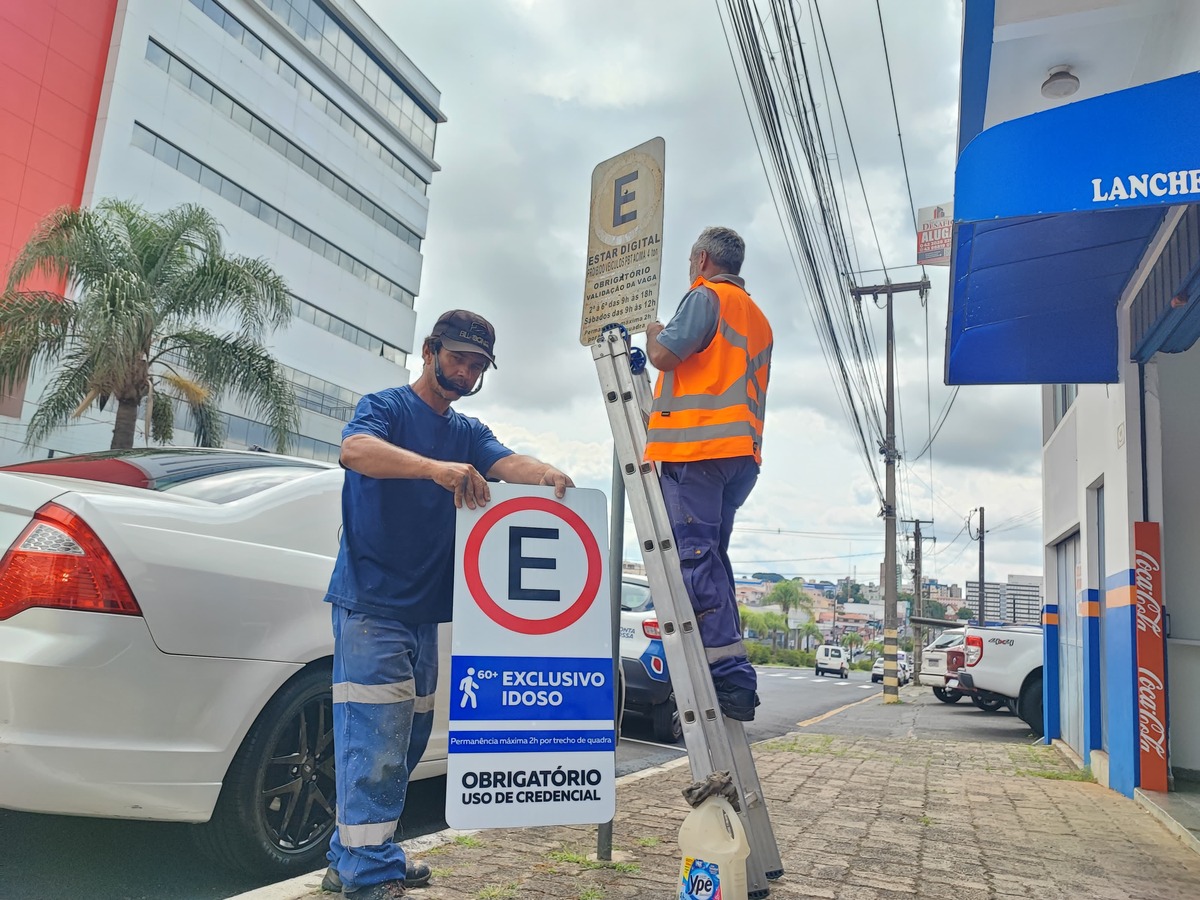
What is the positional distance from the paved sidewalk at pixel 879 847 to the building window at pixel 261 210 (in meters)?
29.9

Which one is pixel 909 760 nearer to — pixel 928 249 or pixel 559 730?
pixel 559 730

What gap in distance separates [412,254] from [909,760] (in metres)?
40.9

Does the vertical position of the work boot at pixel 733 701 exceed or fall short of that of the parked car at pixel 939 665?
it exceeds it

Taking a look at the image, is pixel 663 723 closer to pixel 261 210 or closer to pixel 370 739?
Answer: pixel 370 739

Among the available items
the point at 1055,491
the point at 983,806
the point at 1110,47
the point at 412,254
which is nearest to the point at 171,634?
the point at 983,806

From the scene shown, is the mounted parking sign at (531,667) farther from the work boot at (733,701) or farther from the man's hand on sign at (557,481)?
the work boot at (733,701)

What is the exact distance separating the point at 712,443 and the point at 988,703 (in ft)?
49.3

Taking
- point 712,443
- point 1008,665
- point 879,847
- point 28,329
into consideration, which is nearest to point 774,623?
point 1008,665

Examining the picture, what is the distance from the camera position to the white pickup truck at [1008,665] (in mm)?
12453

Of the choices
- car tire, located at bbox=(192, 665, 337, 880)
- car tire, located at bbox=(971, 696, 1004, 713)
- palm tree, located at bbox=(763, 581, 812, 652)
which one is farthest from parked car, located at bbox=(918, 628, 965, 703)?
palm tree, located at bbox=(763, 581, 812, 652)

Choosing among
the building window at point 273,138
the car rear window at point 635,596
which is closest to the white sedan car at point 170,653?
the car rear window at point 635,596

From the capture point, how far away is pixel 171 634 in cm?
284

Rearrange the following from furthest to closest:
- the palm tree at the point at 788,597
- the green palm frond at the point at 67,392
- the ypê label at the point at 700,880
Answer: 1. the palm tree at the point at 788,597
2. the green palm frond at the point at 67,392
3. the ypê label at the point at 700,880

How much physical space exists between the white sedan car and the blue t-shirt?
52cm
